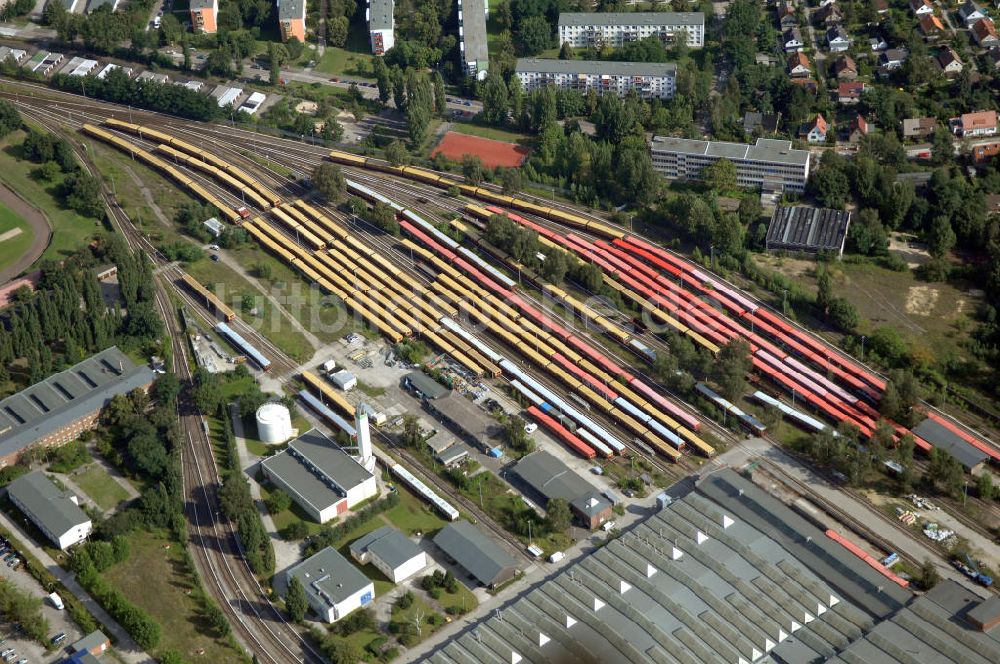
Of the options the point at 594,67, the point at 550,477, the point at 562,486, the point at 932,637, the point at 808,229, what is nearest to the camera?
the point at 932,637

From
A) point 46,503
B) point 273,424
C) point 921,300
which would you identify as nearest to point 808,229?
point 921,300

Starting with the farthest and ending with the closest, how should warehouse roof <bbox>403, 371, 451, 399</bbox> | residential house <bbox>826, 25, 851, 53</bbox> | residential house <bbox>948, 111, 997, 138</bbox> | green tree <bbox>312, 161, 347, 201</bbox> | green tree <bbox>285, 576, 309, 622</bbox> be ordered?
residential house <bbox>826, 25, 851, 53</bbox> → residential house <bbox>948, 111, 997, 138</bbox> → green tree <bbox>312, 161, 347, 201</bbox> → warehouse roof <bbox>403, 371, 451, 399</bbox> → green tree <bbox>285, 576, 309, 622</bbox>

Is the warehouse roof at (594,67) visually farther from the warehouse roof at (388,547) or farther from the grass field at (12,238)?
the warehouse roof at (388,547)

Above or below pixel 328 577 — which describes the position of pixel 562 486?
above

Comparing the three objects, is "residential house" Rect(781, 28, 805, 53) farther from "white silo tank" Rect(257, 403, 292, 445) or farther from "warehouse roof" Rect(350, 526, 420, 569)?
"warehouse roof" Rect(350, 526, 420, 569)

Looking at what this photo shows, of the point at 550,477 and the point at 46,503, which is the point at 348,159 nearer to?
the point at 550,477

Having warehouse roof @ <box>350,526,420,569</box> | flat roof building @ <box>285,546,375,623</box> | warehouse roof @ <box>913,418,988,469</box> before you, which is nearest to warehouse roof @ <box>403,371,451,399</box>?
warehouse roof @ <box>350,526,420,569</box>
